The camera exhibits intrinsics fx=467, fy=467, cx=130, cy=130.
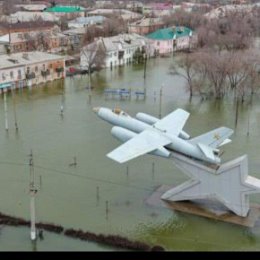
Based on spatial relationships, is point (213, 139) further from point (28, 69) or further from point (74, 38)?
point (74, 38)

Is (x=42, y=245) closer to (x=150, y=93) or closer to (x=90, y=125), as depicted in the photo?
(x=90, y=125)

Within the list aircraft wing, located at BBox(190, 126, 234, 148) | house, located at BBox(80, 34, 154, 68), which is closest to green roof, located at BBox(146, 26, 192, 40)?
house, located at BBox(80, 34, 154, 68)

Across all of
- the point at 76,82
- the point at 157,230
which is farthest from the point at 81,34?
the point at 157,230

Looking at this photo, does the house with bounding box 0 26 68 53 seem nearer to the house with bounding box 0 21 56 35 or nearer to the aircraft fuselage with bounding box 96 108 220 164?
the house with bounding box 0 21 56 35

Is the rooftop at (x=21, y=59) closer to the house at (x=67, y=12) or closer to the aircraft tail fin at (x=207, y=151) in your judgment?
the aircraft tail fin at (x=207, y=151)

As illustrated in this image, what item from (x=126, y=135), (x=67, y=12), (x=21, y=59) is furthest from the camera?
(x=67, y=12)

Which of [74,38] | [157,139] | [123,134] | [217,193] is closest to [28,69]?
[74,38]

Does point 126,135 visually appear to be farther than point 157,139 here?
Yes
